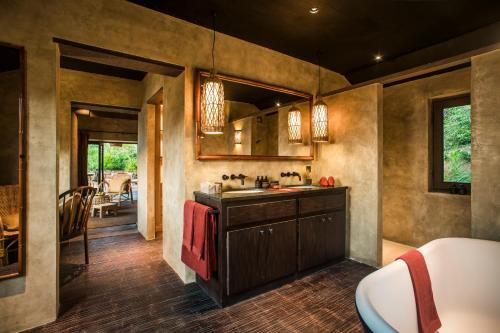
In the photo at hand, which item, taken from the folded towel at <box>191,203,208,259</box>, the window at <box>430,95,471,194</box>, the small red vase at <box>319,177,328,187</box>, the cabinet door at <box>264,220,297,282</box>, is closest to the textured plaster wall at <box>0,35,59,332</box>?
the folded towel at <box>191,203,208,259</box>

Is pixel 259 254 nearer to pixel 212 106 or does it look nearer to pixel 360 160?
pixel 212 106

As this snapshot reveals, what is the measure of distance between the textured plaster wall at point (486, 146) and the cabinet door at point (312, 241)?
138 cm

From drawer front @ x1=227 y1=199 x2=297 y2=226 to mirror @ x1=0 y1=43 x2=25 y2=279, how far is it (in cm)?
162

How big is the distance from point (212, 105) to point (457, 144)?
3.36 meters

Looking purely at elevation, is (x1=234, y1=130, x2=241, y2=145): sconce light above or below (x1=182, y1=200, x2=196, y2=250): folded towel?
above

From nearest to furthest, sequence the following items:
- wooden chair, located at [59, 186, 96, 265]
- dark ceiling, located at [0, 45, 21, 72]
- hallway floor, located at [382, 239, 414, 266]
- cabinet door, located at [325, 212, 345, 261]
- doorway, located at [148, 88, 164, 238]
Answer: dark ceiling, located at [0, 45, 21, 72], wooden chair, located at [59, 186, 96, 265], cabinet door, located at [325, 212, 345, 261], hallway floor, located at [382, 239, 414, 266], doorway, located at [148, 88, 164, 238]

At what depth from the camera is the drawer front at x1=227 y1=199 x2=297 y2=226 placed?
2.23 meters

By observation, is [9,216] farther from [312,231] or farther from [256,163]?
[312,231]

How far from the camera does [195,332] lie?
188cm

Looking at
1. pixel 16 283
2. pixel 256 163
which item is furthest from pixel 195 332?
pixel 256 163

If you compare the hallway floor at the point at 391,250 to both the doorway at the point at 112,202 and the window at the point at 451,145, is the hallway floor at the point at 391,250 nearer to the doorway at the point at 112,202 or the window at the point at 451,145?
the window at the point at 451,145

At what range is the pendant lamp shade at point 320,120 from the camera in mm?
3355

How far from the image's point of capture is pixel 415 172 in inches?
145

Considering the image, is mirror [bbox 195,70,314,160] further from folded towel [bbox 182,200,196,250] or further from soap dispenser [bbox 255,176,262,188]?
folded towel [bbox 182,200,196,250]
